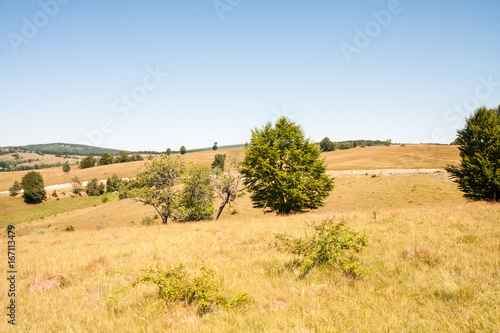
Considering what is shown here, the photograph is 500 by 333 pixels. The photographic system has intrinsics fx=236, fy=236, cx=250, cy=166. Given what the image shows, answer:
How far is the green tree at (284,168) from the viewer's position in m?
22.9

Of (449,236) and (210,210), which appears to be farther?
(210,210)

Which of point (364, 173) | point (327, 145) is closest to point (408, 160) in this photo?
point (364, 173)

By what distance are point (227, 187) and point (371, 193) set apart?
33.4 meters

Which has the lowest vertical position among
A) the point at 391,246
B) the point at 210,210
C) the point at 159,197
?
the point at 210,210

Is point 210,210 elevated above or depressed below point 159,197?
below

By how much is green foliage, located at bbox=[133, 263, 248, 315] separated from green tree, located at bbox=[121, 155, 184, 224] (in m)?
21.5

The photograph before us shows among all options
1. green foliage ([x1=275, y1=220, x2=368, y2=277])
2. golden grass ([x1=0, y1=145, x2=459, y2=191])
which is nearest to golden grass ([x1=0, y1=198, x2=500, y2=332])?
green foliage ([x1=275, y1=220, x2=368, y2=277])

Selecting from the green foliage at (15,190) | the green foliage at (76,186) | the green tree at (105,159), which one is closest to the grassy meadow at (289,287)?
the green foliage at (76,186)

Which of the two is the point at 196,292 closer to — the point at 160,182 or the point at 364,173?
the point at 160,182

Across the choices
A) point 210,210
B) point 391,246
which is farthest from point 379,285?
point 210,210

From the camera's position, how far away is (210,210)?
33656 mm

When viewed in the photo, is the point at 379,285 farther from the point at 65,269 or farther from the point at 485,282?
the point at 65,269

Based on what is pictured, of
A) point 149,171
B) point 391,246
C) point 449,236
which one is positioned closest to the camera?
point 391,246

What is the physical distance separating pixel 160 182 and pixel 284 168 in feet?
44.2
